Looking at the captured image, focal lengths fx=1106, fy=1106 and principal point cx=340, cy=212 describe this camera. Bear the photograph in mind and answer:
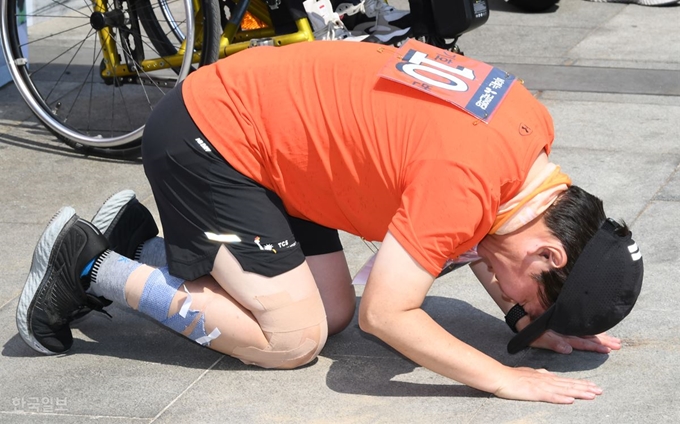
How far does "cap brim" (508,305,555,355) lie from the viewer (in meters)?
2.88

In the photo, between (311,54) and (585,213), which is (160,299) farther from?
(585,213)

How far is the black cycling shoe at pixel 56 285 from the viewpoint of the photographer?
3244 millimetres

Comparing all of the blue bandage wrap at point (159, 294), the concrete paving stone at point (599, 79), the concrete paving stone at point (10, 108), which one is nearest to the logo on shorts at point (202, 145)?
the blue bandage wrap at point (159, 294)

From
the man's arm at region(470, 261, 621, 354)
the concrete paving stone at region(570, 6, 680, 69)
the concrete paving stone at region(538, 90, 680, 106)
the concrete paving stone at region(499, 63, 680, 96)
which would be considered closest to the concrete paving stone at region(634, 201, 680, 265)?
the man's arm at region(470, 261, 621, 354)

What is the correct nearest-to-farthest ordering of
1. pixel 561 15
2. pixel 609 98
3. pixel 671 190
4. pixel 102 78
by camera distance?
pixel 671 190 < pixel 102 78 < pixel 609 98 < pixel 561 15

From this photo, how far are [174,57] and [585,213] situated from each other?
8.94 feet

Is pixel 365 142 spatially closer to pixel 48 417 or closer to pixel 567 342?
pixel 567 342

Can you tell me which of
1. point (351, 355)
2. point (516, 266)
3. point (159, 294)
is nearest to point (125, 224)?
point (159, 294)

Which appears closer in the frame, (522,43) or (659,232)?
(659,232)

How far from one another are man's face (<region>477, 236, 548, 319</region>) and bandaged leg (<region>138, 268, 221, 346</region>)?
807 millimetres

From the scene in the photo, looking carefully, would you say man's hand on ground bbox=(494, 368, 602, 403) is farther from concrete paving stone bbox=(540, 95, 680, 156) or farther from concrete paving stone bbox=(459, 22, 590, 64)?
concrete paving stone bbox=(459, 22, 590, 64)

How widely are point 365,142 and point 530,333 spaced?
700mm

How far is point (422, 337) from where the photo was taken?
274cm

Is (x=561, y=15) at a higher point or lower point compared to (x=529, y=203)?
lower
